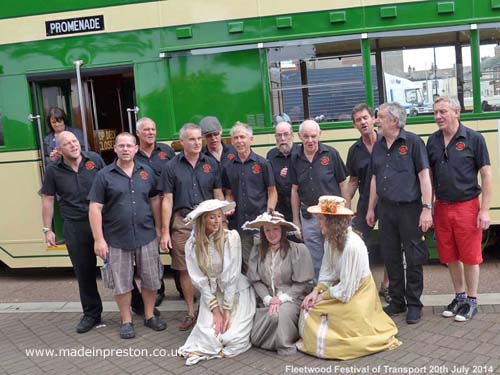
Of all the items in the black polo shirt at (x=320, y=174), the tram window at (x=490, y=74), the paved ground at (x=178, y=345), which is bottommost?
the paved ground at (x=178, y=345)

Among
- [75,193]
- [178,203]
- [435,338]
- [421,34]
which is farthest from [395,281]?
[75,193]

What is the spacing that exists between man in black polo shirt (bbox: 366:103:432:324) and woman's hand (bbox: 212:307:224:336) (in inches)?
58.2

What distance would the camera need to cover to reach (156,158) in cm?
528

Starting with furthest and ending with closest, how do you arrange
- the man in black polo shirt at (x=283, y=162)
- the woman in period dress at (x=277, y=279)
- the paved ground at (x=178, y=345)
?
the man in black polo shirt at (x=283, y=162), the woman in period dress at (x=277, y=279), the paved ground at (x=178, y=345)

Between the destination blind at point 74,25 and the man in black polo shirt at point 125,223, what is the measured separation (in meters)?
2.04

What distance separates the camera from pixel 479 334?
161 inches

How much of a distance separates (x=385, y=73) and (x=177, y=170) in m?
2.42

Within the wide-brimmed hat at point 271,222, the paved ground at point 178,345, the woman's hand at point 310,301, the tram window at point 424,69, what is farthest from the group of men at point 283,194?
the tram window at point 424,69

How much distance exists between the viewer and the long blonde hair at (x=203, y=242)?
4336 mm

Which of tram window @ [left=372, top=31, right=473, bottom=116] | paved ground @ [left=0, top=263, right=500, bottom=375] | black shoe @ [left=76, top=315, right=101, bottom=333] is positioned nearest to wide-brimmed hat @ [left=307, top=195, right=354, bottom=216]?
paved ground @ [left=0, top=263, right=500, bottom=375]

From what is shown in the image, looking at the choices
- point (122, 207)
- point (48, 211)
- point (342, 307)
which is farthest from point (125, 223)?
point (342, 307)

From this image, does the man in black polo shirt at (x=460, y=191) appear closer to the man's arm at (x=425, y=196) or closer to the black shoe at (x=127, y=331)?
the man's arm at (x=425, y=196)

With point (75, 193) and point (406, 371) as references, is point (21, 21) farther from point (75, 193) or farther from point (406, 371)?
point (406, 371)

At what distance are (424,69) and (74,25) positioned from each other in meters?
3.83
